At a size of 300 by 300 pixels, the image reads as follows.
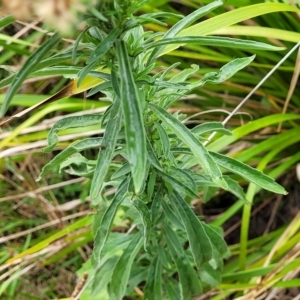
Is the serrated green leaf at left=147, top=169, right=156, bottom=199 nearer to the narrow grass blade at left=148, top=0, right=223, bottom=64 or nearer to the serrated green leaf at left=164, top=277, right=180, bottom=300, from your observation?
the narrow grass blade at left=148, top=0, right=223, bottom=64

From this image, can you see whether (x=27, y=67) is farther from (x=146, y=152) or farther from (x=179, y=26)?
(x=179, y=26)

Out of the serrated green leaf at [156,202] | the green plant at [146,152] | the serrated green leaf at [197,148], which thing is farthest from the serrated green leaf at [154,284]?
the serrated green leaf at [197,148]

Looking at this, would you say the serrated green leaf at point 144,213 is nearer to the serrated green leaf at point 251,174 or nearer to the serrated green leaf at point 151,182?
the serrated green leaf at point 151,182

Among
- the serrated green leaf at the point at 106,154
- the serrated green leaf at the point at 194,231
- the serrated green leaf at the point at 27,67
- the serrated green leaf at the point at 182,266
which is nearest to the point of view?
the serrated green leaf at the point at 27,67

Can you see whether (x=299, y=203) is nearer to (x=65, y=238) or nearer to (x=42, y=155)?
(x=65, y=238)

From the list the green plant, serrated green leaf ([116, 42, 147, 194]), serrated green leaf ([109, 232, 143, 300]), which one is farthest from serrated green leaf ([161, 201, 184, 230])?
serrated green leaf ([116, 42, 147, 194])

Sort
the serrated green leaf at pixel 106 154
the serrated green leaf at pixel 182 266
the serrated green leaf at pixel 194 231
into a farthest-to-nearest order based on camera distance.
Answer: the serrated green leaf at pixel 182 266 < the serrated green leaf at pixel 194 231 < the serrated green leaf at pixel 106 154

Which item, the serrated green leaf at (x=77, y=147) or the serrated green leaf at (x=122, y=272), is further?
the serrated green leaf at (x=122, y=272)
